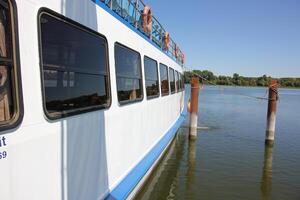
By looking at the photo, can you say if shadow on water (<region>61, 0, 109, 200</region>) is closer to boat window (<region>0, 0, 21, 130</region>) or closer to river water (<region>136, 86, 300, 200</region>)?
boat window (<region>0, 0, 21, 130</region>)

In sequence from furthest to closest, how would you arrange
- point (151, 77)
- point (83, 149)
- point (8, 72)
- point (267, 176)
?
point (267, 176) < point (151, 77) < point (83, 149) < point (8, 72)

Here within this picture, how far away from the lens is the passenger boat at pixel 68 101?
2.60 m

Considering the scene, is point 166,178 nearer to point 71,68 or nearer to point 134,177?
point 134,177

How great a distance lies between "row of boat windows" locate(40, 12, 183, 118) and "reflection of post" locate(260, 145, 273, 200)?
519 cm

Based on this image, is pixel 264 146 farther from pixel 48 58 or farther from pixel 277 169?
pixel 48 58

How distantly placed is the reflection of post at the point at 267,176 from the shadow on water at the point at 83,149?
563 cm

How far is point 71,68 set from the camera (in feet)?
12.3

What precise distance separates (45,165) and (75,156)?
0.66 metres

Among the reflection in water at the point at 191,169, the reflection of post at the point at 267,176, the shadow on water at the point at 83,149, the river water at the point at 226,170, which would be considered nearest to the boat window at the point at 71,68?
the shadow on water at the point at 83,149

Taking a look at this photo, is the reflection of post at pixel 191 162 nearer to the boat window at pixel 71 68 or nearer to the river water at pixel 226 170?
the river water at pixel 226 170

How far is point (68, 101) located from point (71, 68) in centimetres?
38

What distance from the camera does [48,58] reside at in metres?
3.20

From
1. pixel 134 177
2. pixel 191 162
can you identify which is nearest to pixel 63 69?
pixel 134 177

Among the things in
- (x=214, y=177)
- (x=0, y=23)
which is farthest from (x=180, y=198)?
(x=0, y=23)
